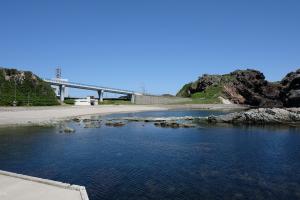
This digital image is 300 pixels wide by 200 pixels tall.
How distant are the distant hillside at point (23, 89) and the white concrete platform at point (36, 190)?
8745cm

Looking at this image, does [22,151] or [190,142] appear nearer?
[22,151]

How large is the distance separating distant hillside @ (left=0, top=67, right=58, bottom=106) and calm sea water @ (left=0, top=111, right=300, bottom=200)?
60.5 meters

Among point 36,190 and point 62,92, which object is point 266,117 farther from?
point 62,92

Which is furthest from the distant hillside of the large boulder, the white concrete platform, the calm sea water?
the large boulder

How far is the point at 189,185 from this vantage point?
78.3 ft


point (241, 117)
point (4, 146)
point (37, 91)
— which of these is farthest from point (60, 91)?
point (4, 146)

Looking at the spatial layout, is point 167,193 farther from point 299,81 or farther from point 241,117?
point 299,81

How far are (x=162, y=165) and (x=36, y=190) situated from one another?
50.0 feet

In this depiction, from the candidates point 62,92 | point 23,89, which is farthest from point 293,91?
point 23,89

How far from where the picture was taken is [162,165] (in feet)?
101

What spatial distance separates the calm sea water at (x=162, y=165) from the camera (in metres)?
22.6

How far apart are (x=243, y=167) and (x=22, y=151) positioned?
2445 cm

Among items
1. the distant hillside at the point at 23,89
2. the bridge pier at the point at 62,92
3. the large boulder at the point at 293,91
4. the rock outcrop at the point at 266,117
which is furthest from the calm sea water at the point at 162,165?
the bridge pier at the point at 62,92

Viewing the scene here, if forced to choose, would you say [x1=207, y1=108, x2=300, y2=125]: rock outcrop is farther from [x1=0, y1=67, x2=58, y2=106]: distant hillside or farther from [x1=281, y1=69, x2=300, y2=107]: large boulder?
[x1=281, y1=69, x2=300, y2=107]: large boulder
